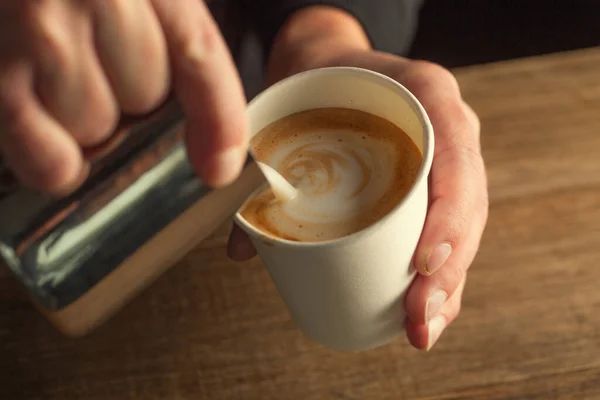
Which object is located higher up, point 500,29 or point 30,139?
point 30,139

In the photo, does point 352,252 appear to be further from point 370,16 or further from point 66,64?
point 370,16

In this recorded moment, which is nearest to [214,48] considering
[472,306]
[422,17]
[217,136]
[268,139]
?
[217,136]

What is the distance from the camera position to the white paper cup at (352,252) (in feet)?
1.27

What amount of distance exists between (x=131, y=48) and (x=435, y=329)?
34 cm

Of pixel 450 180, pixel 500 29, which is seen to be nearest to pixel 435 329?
pixel 450 180

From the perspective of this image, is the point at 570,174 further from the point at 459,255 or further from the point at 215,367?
the point at 215,367

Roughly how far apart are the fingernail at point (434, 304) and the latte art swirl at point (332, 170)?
0.08m

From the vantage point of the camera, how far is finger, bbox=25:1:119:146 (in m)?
0.24

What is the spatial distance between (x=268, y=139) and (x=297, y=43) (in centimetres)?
21

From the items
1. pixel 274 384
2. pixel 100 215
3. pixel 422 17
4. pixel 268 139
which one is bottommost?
pixel 422 17

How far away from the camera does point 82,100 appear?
0.82ft

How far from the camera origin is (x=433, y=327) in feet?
1.61

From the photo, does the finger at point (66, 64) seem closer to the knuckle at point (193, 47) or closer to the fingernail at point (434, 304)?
the knuckle at point (193, 47)

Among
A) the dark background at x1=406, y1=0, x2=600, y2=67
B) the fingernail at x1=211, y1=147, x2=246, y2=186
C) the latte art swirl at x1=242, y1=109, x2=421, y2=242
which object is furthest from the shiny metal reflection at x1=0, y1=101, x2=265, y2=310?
the dark background at x1=406, y1=0, x2=600, y2=67
